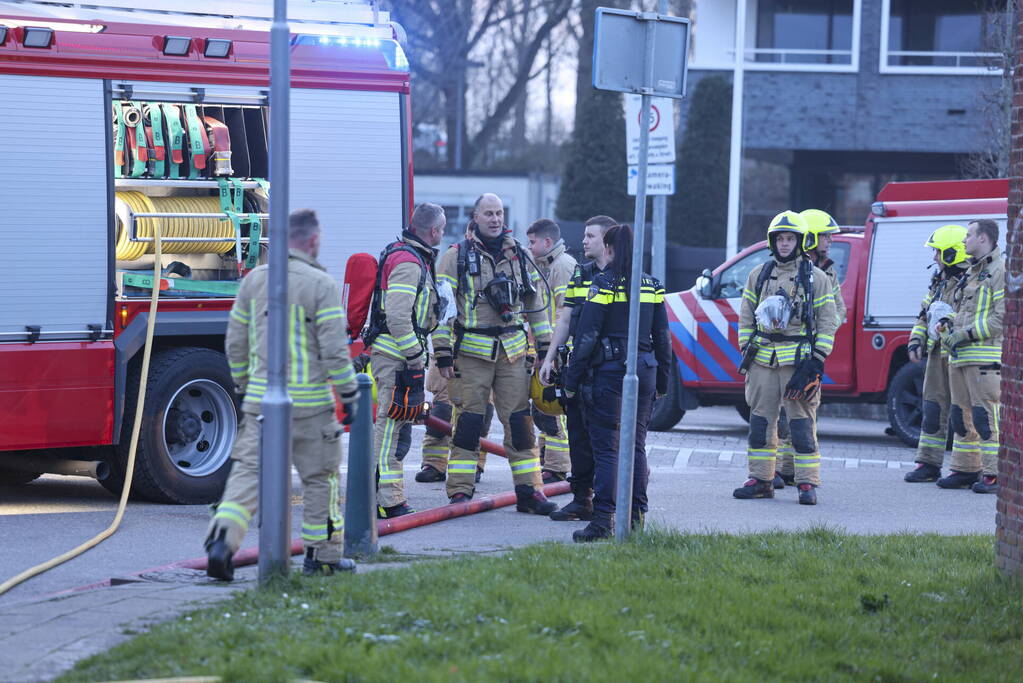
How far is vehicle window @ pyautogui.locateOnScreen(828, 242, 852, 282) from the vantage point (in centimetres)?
1350

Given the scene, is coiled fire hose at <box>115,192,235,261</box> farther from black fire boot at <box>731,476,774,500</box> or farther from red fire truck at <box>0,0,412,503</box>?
black fire boot at <box>731,476,774,500</box>

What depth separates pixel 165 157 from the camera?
30.9 ft

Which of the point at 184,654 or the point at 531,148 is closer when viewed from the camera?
the point at 184,654

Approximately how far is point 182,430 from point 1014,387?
517 centimetres

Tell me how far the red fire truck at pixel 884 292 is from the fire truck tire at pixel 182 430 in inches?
226

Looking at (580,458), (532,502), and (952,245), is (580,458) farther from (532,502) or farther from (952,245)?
(952,245)

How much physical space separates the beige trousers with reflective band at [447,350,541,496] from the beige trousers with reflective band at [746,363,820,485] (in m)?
1.83

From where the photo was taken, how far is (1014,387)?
279 inches

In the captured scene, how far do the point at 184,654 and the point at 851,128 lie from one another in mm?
22818

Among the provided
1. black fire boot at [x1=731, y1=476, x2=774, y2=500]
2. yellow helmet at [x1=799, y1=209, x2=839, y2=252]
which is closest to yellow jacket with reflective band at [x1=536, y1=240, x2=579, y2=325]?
yellow helmet at [x1=799, y1=209, x2=839, y2=252]

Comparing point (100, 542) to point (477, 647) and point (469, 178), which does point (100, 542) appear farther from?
point (469, 178)

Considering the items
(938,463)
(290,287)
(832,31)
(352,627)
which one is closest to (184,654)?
(352,627)

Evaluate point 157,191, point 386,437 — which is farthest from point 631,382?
point 157,191

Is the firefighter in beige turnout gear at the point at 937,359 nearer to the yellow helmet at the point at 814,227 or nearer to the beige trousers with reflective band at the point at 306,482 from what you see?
the yellow helmet at the point at 814,227
